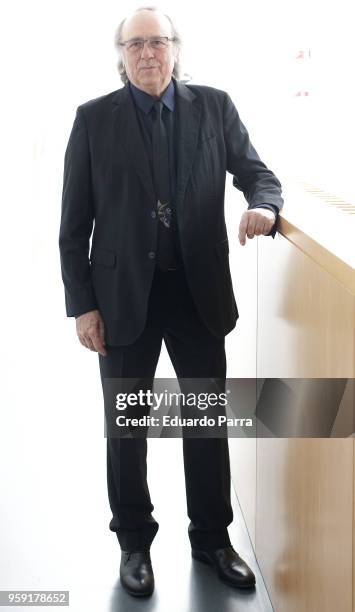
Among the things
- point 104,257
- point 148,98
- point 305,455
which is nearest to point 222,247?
point 104,257

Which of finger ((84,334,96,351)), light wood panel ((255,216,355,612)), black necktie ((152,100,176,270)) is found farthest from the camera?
finger ((84,334,96,351))

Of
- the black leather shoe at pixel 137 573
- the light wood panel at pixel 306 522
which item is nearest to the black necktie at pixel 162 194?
the light wood panel at pixel 306 522

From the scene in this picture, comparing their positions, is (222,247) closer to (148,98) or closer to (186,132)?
(186,132)

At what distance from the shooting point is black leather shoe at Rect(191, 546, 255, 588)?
8.06ft

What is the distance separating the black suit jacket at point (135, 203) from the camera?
227 centimetres

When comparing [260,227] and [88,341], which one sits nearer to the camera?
[260,227]

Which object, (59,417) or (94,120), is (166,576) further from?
(59,417)

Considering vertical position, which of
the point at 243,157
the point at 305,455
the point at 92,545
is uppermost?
the point at 243,157

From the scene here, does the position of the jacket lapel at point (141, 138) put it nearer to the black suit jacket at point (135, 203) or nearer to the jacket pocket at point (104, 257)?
the black suit jacket at point (135, 203)

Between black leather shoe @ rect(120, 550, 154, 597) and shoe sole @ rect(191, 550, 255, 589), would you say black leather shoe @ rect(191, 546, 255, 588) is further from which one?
black leather shoe @ rect(120, 550, 154, 597)

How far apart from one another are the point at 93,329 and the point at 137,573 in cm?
67

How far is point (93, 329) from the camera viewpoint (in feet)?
7.75

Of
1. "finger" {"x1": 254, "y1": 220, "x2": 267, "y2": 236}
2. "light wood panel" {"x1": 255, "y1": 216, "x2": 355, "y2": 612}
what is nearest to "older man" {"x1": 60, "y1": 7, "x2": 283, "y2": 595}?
"finger" {"x1": 254, "y1": 220, "x2": 267, "y2": 236}

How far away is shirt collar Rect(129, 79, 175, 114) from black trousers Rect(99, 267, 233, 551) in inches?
16.4
